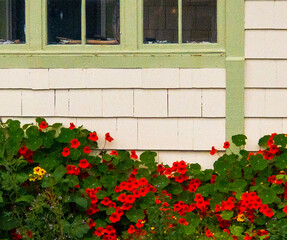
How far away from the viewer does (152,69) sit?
5.56 meters

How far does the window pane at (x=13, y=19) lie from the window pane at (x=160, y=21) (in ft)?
3.41

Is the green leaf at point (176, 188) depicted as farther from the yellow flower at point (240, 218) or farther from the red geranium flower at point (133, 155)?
the yellow flower at point (240, 218)

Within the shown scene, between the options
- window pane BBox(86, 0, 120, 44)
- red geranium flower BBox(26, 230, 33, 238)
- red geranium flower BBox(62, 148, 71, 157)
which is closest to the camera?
red geranium flower BBox(26, 230, 33, 238)

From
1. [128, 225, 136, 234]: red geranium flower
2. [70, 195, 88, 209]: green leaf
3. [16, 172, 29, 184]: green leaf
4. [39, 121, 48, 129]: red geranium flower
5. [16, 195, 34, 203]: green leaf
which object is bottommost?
[128, 225, 136, 234]: red geranium flower

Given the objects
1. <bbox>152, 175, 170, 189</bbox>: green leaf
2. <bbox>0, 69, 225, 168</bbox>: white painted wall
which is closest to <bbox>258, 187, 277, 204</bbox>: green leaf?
<bbox>0, 69, 225, 168</bbox>: white painted wall

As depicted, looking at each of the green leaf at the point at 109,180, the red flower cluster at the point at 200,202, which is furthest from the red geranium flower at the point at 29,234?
the red flower cluster at the point at 200,202

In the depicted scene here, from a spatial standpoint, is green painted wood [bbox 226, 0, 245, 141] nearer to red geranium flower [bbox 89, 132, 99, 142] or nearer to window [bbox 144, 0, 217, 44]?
window [bbox 144, 0, 217, 44]

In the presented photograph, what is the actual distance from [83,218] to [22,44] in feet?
5.06

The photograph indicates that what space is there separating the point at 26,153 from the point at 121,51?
1.15 m

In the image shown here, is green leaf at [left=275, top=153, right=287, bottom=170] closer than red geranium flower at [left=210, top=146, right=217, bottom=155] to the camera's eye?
Yes

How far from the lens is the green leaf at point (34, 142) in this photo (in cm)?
544

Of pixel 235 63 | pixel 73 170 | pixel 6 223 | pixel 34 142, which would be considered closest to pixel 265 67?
pixel 235 63

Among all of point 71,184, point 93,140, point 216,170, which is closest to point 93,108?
point 93,140

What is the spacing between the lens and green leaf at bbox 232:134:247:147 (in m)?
5.44
